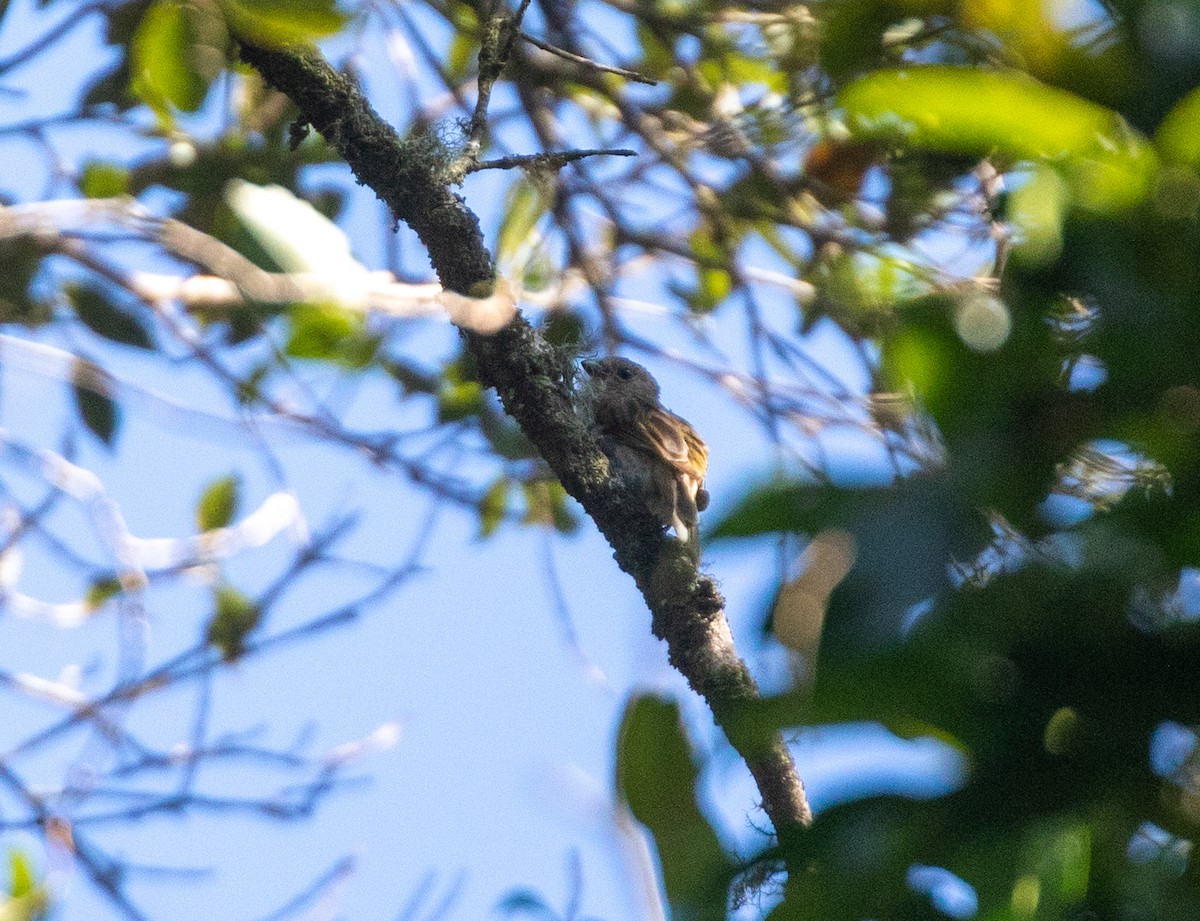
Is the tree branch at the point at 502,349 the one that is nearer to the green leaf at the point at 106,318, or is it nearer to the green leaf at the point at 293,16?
the green leaf at the point at 293,16

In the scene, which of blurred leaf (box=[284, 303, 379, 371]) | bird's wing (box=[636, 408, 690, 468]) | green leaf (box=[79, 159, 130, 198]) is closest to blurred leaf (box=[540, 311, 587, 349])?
bird's wing (box=[636, 408, 690, 468])

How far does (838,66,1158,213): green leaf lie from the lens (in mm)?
591

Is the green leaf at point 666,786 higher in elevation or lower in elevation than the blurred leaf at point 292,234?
lower

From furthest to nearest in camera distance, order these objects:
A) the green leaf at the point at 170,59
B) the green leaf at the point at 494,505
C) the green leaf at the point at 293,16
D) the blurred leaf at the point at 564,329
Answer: the green leaf at the point at 494,505, the blurred leaf at the point at 564,329, the green leaf at the point at 170,59, the green leaf at the point at 293,16

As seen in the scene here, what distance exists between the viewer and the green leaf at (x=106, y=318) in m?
3.63

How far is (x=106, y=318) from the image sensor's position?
3.64m

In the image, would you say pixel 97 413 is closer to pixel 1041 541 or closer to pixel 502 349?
pixel 502 349

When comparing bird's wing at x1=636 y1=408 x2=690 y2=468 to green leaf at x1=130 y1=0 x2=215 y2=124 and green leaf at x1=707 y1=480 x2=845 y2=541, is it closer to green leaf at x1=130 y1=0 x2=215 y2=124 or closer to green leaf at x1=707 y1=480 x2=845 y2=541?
Result: green leaf at x1=130 y1=0 x2=215 y2=124

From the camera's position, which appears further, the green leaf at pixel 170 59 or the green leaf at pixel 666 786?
the green leaf at pixel 170 59

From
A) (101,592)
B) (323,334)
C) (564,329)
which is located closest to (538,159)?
(323,334)

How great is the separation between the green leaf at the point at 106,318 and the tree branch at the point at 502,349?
132 cm

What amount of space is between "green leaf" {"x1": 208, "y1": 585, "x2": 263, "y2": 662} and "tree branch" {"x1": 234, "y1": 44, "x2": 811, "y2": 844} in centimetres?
170

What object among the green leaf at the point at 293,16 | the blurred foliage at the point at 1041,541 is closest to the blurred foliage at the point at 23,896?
the green leaf at the point at 293,16

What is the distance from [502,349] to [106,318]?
5.56ft
